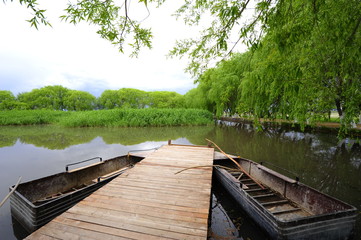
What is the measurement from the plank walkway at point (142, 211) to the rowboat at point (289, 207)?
0.99m

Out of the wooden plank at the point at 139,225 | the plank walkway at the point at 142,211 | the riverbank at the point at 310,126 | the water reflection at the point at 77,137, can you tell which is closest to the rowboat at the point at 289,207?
the plank walkway at the point at 142,211

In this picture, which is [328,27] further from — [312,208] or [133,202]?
[133,202]

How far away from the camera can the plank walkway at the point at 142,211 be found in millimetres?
2522

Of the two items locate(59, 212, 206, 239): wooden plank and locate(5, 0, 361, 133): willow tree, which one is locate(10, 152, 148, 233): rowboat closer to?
locate(59, 212, 206, 239): wooden plank

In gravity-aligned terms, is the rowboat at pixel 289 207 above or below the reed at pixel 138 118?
below

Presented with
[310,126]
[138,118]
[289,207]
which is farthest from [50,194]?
[310,126]

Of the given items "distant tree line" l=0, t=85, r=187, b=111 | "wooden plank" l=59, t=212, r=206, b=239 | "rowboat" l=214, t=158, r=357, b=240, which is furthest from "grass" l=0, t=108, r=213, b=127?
"wooden plank" l=59, t=212, r=206, b=239

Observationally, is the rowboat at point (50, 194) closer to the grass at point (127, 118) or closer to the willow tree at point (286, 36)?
the willow tree at point (286, 36)

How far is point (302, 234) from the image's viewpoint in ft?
9.89

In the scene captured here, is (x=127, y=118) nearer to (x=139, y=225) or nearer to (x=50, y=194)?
(x=50, y=194)

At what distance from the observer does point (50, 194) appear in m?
4.47

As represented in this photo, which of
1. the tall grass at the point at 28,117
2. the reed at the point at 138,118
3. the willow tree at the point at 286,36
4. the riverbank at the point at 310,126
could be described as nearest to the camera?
the willow tree at the point at 286,36

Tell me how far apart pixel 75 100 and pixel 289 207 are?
55.6 meters

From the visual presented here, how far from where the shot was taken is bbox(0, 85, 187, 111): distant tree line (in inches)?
1678
